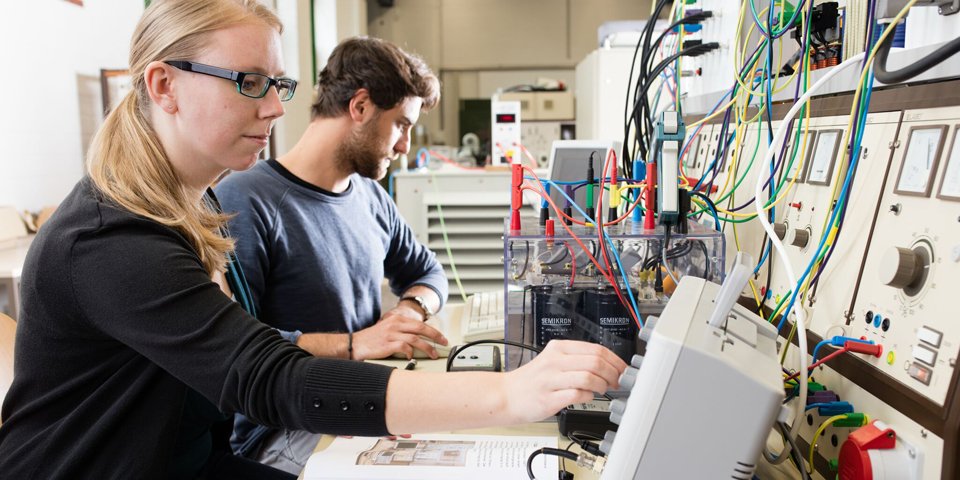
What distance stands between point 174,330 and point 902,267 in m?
0.82

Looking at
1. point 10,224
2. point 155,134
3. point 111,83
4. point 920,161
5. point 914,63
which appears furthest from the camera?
point 111,83

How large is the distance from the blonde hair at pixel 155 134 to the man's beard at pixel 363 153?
0.72m

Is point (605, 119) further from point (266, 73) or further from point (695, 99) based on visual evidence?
point (266, 73)

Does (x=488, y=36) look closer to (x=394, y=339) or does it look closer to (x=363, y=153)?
(x=363, y=153)

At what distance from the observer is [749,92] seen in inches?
48.7

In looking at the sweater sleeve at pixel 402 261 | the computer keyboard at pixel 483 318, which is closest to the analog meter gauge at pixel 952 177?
the computer keyboard at pixel 483 318

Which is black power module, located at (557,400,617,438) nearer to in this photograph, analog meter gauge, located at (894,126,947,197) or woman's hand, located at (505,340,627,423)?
woman's hand, located at (505,340,627,423)

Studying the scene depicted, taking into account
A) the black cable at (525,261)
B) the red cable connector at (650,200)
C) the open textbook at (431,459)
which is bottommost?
the open textbook at (431,459)

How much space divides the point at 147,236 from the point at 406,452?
0.44 meters

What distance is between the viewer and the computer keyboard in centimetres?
148

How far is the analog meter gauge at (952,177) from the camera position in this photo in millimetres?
727

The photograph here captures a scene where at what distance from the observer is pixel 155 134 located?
104cm

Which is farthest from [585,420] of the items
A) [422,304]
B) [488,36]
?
[488,36]

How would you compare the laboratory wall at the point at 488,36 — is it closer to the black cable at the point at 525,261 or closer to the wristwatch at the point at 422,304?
the wristwatch at the point at 422,304
